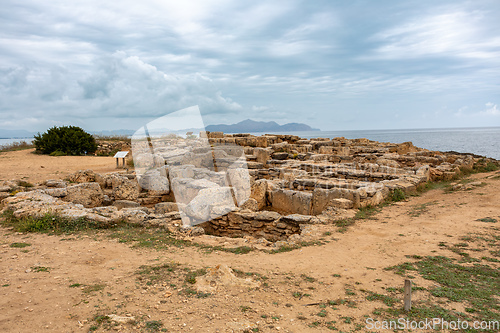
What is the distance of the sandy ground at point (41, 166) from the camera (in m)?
A: 13.3

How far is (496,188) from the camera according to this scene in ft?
31.5

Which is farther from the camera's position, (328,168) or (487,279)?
(328,168)

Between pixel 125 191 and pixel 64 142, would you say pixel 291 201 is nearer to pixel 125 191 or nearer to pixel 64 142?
pixel 125 191

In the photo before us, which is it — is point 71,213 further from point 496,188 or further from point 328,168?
point 496,188

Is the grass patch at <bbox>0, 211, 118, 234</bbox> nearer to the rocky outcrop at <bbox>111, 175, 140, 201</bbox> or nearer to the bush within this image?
the rocky outcrop at <bbox>111, 175, 140, 201</bbox>

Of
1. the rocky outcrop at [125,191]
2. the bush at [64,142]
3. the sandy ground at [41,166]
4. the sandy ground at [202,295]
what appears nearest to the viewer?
the sandy ground at [202,295]

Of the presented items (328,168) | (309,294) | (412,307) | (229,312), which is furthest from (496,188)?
(229,312)

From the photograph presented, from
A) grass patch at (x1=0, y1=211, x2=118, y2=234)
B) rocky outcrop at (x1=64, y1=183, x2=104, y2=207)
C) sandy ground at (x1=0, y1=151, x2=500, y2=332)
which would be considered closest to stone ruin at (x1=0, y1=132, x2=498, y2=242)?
rocky outcrop at (x1=64, y1=183, x2=104, y2=207)

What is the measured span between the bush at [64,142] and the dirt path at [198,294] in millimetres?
16971

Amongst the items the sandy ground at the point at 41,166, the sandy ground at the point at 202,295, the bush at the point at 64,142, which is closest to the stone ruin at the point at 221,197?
the sandy ground at the point at 202,295

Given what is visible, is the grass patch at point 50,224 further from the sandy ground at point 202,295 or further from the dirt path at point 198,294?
the dirt path at point 198,294

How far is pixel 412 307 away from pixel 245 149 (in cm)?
1577

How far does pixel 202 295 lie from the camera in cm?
392

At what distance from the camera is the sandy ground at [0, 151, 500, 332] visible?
3.36 meters
